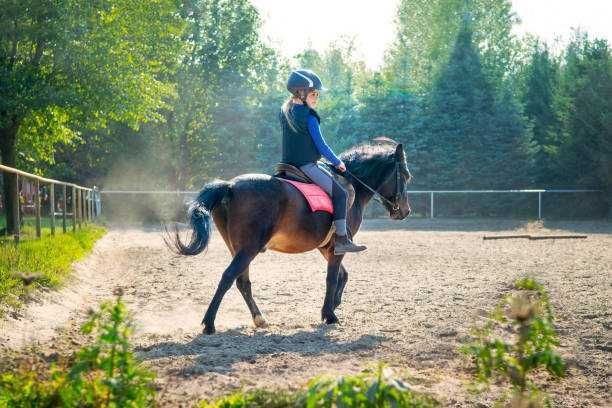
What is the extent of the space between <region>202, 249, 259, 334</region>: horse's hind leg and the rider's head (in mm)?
1792

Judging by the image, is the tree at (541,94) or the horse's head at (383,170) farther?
the tree at (541,94)

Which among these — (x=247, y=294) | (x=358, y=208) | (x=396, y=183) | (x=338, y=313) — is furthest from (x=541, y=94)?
(x=247, y=294)

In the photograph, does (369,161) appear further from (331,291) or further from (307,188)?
(331,291)

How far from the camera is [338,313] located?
27.7 feet

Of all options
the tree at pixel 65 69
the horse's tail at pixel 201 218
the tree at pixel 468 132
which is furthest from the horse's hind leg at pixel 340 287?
the tree at pixel 468 132

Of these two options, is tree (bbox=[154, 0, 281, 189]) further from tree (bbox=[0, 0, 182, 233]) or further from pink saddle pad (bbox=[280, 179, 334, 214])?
pink saddle pad (bbox=[280, 179, 334, 214])

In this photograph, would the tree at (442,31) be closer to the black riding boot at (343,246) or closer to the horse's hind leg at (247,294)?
the black riding boot at (343,246)

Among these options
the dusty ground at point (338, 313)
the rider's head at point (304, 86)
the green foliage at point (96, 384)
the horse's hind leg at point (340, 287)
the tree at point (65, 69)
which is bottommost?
the dusty ground at point (338, 313)

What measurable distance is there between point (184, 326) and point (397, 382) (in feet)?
17.4

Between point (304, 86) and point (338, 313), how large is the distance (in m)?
2.68

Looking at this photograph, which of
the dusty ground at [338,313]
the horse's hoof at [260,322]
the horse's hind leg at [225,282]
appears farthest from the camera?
the horse's hoof at [260,322]

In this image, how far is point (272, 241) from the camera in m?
7.67

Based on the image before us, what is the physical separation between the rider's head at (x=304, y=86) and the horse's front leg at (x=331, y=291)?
179cm

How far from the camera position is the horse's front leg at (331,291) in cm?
777
